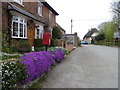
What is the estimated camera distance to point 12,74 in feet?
7.29

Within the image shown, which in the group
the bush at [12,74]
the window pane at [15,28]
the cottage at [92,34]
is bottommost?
the bush at [12,74]

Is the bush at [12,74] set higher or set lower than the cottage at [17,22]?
lower

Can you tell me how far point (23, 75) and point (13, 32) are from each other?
247 inches

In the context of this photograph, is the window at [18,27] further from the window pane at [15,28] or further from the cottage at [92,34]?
the cottage at [92,34]

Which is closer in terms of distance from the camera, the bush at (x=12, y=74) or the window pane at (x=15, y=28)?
the bush at (x=12, y=74)

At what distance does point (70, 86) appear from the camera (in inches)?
121

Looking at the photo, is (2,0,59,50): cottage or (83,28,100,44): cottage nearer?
(2,0,59,50): cottage

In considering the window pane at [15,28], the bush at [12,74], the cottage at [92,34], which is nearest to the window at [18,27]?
the window pane at [15,28]

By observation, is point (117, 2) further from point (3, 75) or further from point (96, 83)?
point (3, 75)

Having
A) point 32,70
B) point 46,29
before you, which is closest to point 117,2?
point 46,29

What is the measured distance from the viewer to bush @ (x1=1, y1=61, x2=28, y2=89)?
2176 millimetres

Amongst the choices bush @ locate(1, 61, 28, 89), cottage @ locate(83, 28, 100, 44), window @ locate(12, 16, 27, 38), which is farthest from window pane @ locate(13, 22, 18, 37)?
cottage @ locate(83, 28, 100, 44)

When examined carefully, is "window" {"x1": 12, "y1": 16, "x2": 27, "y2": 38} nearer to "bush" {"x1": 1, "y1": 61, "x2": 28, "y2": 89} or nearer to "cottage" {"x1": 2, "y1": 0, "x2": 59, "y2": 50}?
"cottage" {"x1": 2, "y1": 0, "x2": 59, "y2": 50}

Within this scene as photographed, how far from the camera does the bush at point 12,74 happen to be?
2176 millimetres
